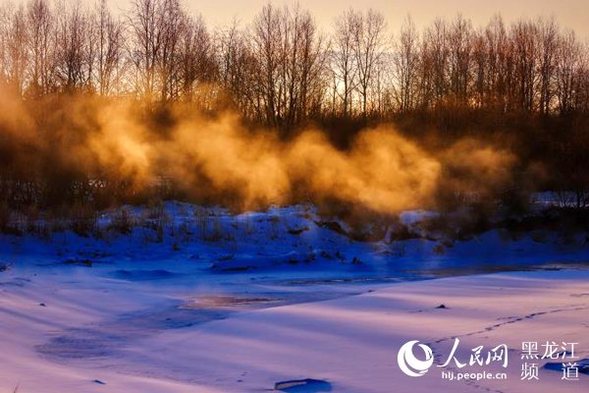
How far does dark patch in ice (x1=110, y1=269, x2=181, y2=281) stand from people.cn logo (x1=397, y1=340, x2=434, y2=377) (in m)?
9.80

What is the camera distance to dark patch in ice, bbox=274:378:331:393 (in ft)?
20.4

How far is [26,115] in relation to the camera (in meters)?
26.9

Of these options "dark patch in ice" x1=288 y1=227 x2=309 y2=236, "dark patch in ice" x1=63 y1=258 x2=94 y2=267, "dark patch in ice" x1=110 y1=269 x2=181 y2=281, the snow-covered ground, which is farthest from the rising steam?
"dark patch in ice" x1=110 y1=269 x2=181 y2=281

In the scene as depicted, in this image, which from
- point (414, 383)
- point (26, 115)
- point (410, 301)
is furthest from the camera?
point (26, 115)

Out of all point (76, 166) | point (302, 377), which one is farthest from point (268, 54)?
point (302, 377)

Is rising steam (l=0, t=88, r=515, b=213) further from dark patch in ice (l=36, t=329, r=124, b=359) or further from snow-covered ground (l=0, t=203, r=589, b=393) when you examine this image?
dark patch in ice (l=36, t=329, r=124, b=359)

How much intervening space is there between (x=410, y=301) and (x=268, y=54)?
31875mm

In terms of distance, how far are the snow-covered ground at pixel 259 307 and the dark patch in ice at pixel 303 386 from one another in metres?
0.05

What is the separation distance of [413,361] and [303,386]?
3.80 ft

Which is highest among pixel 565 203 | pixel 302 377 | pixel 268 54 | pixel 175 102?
pixel 268 54

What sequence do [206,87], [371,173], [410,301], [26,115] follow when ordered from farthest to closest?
[206,87], [371,173], [26,115], [410,301]

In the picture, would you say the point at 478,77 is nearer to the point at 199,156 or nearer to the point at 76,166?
the point at 199,156

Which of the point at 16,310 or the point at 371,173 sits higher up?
the point at 371,173

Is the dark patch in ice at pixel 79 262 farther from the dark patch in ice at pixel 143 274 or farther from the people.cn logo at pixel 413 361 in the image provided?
the people.cn logo at pixel 413 361
